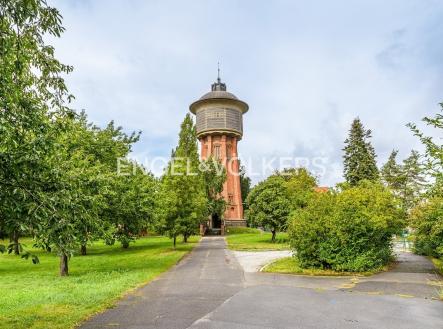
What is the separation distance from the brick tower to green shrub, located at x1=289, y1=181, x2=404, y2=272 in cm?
4016

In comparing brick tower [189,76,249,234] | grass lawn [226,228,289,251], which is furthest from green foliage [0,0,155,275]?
brick tower [189,76,249,234]

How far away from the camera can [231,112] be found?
58.6 metres

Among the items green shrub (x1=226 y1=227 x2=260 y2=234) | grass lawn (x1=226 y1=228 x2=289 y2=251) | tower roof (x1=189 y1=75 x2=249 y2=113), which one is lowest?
grass lawn (x1=226 y1=228 x2=289 y2=251)

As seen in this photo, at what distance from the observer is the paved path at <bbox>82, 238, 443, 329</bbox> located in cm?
770

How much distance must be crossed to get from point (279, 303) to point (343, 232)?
667 centimetres

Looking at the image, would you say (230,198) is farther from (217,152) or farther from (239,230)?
(217,152)

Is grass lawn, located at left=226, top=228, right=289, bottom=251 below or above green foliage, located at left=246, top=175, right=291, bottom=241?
below

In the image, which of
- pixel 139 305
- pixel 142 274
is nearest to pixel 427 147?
pixel 139 305

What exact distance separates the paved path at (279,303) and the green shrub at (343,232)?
1.25 m

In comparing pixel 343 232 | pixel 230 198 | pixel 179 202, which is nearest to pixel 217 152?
pixel 230 198

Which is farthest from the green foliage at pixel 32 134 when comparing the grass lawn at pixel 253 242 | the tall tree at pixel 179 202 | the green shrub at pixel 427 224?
the tall tree at pixel 179 202

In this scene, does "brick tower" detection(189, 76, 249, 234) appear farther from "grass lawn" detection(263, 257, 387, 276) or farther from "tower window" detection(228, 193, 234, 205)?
"grass lawn" detection(263, 257, 387, 276)

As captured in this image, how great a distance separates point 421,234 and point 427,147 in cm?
1000

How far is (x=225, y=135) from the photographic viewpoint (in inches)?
2312
